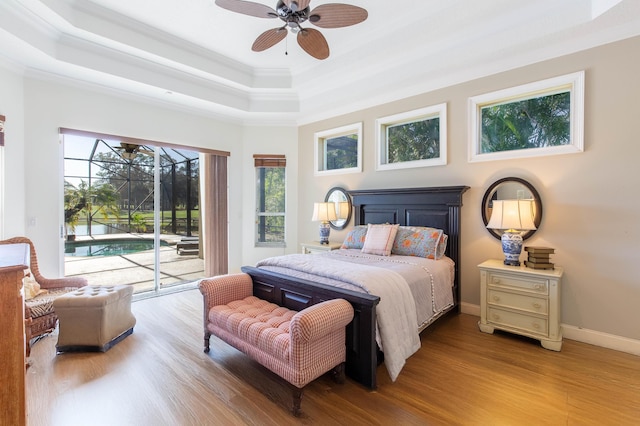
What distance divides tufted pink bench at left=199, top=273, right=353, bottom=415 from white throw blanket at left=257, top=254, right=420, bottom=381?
0.89 ft

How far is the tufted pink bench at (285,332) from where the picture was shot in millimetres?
1843

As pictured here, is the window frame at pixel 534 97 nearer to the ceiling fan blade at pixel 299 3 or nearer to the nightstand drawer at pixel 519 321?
the nightstand drawer at pixel 519 321

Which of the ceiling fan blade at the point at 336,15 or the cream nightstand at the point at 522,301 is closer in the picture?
the ceiling fan blade at the point at 336,15

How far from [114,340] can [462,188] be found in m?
4.03

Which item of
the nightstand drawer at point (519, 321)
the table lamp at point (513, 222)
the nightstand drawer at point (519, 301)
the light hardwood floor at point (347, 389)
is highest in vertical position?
the table lamp at point (513, 222)

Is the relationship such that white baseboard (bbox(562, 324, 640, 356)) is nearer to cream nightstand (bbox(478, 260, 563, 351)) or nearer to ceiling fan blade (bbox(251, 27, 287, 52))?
cream nightstand (bbox(478, 260, 563, 351))

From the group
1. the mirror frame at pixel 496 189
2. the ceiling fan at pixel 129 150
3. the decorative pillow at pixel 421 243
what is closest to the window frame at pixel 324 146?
the decorative pillow at pixel 421 243

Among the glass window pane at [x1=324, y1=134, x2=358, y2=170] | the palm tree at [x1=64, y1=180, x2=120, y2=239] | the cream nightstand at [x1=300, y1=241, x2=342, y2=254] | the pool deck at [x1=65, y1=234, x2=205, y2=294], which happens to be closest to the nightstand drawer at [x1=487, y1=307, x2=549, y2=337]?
the cream nightstand at [x1=300, y1=241, x2=342, y2=254]

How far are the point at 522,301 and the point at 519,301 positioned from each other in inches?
1.0

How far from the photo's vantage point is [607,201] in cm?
273

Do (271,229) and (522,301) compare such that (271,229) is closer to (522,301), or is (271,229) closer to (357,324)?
(357,324)

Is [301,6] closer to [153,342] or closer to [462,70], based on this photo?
[462,70]

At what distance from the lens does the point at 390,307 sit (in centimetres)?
224

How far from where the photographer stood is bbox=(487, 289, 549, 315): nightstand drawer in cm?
269
